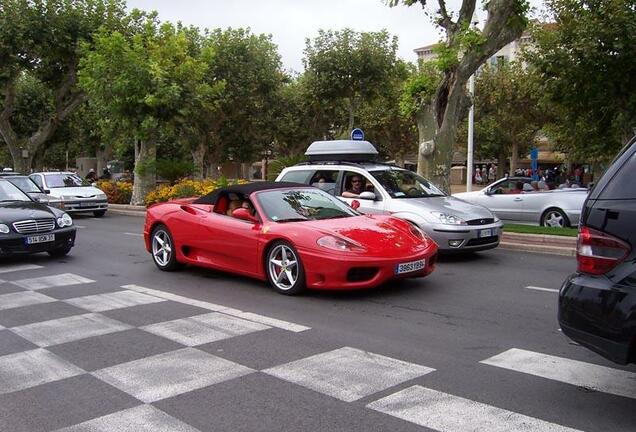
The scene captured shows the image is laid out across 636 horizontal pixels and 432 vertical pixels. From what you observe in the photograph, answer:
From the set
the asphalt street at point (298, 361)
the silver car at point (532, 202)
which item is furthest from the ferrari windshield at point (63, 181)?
the asphalt street at point (298, 361)

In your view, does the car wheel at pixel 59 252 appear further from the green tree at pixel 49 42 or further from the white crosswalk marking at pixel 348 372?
the green tree at pixel 49 42

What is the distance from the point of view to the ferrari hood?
24.0ft

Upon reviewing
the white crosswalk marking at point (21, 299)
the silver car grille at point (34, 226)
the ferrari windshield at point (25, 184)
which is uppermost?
the ferrari windshield at point (25, 184)

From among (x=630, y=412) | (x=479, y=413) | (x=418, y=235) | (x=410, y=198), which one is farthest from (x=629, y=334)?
(x=410, y=198)

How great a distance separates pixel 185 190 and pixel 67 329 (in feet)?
49.9

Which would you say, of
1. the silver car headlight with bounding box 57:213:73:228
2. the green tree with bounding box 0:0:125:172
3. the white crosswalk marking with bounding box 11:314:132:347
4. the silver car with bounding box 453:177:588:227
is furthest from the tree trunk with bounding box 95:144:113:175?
the white crosswalk marking with bounding box 11:314:132:347

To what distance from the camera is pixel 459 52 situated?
14984 millimetres

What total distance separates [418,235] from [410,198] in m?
2.73

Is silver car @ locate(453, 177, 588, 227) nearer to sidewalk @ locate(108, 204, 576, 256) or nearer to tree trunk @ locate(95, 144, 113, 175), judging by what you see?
sidewalk @ locate(108, 204, 576, 256)

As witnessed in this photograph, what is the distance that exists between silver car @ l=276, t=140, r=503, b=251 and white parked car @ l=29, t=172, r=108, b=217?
11.2 meters

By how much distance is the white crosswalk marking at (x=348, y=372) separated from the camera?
14.6 ft

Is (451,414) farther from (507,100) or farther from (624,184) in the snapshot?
(507,100)

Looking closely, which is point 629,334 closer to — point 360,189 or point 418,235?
point 418,235

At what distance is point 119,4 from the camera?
29359mm
